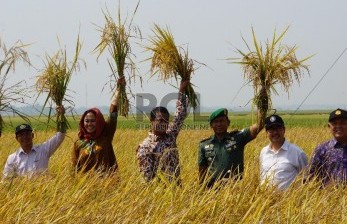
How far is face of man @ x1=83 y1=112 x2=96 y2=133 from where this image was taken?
4770 millimetres

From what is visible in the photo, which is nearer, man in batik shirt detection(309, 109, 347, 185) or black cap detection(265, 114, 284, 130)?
man in batik shirt detection(309, 109, 347, 185)

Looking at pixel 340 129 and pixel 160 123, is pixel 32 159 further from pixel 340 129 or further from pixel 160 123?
pixel 340 129

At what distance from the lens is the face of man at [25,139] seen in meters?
5.07

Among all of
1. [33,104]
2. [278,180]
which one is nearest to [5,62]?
[33,104]

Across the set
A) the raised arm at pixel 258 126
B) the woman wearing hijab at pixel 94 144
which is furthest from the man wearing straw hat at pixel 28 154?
the raised arm at pixel 258 126

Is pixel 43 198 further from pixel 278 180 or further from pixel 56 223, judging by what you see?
pixel 278 180

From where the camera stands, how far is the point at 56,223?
3.00 metres

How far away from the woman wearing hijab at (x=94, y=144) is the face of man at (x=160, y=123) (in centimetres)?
46

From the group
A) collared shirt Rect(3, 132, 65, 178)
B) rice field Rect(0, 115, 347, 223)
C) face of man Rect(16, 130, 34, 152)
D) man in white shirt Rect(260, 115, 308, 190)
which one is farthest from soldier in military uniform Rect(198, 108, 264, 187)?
face of man Rect(16, 130, 34, 152)

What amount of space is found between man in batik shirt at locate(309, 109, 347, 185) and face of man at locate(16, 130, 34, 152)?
249 centimetres

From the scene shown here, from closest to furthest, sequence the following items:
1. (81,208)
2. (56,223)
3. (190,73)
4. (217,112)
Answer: (56,223) < (81,208) < (217,112) < (190,73)

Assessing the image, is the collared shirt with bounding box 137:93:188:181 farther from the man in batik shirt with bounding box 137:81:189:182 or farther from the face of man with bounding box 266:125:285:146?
the face of man with bounding box 266:125:285:146

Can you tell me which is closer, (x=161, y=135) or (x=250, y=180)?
(x=250, y=180)

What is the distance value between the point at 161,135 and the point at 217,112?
510 mm
